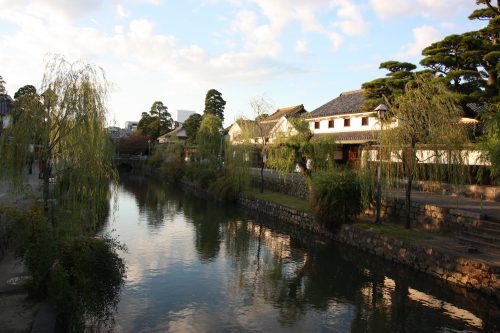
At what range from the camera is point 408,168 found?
15391 mm

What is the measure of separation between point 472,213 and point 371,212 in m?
5.64

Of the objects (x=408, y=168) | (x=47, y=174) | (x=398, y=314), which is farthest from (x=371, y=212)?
(x=47, y=174)

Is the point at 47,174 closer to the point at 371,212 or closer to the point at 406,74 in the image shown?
the point at 371,212

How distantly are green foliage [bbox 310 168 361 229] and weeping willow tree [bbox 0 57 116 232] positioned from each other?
9.72 meters

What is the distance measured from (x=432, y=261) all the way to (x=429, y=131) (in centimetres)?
470

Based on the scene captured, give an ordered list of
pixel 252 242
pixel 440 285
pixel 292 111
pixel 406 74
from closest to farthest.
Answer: pixel 440 285
pixel 252 242
pixel 406 74
pixel 292 111

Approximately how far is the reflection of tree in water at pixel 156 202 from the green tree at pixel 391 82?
1467 cm

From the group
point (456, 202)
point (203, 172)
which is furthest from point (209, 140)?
Result: point (456, 202)

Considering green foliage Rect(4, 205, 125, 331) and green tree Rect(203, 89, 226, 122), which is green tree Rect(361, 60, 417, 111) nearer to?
green foliage Rect(4, 205, 125, 331)

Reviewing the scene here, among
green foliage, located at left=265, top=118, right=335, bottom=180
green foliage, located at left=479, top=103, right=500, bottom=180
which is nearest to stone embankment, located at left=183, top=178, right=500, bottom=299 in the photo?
green foliage, located at left=479, top=103, right=500, bottom=180

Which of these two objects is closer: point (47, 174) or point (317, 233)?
point (47, 174)

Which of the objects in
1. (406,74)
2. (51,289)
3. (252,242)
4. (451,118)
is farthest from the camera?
(406,74)

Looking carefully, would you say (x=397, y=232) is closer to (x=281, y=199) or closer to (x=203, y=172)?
(x=281, y=199)

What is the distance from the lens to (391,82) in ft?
80.0
